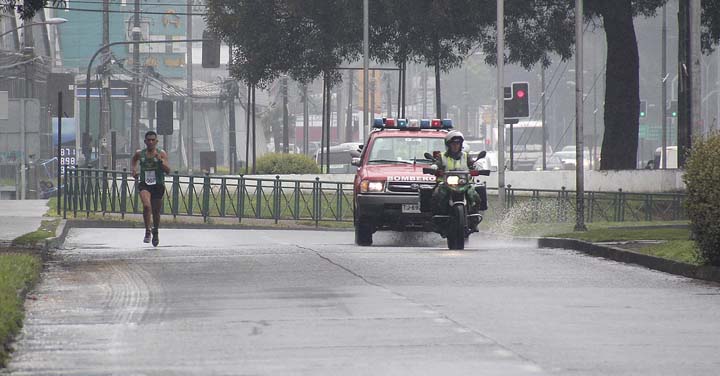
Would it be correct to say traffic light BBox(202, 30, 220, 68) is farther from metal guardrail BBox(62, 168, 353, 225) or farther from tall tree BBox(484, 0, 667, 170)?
tall tree BBox(484, 0, 667, 170)

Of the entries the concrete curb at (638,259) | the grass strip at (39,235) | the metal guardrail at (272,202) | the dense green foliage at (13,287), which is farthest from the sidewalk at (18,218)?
the concrete curb at (638,259)

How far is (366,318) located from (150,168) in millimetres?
11711

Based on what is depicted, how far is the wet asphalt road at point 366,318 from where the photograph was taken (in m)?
9.44

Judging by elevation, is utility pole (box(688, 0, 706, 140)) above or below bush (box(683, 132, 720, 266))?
above

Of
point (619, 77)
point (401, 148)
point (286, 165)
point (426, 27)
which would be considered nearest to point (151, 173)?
point (401, 148)

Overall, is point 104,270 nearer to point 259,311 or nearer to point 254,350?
point 259,311

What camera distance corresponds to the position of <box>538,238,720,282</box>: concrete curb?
53.8 ft

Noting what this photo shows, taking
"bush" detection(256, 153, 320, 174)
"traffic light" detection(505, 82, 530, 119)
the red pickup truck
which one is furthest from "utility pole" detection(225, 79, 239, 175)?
the red pickup truck

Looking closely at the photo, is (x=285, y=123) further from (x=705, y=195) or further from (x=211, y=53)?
(x=705, y=195)

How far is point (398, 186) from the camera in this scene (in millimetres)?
23453

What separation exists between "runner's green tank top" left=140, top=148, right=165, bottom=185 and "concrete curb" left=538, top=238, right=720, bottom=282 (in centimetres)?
630

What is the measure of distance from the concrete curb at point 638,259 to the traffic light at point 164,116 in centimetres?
2774

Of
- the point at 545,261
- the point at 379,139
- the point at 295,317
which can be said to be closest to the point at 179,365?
the point at 295,317

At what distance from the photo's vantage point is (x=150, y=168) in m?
22.9
